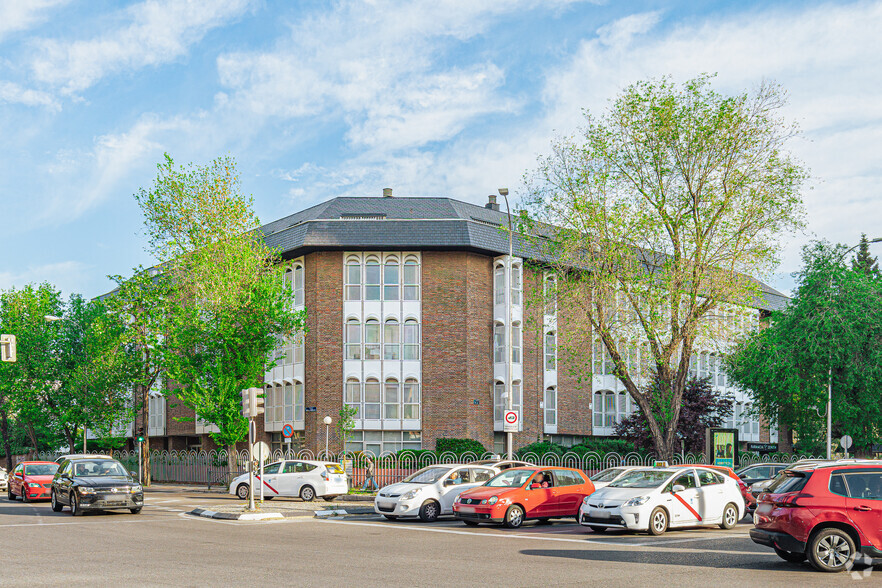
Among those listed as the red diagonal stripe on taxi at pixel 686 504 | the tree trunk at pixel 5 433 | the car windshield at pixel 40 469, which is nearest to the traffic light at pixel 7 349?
the car windshield at pixel 40 469

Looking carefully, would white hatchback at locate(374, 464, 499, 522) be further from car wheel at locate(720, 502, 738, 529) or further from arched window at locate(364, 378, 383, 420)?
arched window at locate(364, 378, 383, 420)

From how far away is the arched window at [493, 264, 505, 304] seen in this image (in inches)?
1763

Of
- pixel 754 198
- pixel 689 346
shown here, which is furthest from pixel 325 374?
pixel 754 198

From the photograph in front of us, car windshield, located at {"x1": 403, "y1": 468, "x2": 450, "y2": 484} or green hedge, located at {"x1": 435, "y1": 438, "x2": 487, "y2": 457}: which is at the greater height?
car windshield, located at {"x1": 403, "y1": 468, "x2": 450, "y2": 484}

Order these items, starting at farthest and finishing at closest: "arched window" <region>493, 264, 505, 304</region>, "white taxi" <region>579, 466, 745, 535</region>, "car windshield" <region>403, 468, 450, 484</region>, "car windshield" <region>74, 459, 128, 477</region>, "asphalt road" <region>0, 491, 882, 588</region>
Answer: "arched window" <region>493, 264, 505, 304</region> < "car windshield" <region>74, 459, 128, 477</region> < "car windshield" <region>403, 468, 450, 484</region> < "white taxi" <region>579, 466, 745, 535</region> < "asphalt road" <region>0, 491, 882, 588</region>

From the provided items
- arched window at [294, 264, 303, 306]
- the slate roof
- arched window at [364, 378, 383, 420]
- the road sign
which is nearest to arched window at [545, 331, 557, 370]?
the slate roof

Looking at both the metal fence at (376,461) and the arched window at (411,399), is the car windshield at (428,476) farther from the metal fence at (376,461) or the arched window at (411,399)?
the arched window at (411,399)

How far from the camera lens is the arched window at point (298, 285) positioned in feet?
148

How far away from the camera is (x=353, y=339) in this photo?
43.7 m

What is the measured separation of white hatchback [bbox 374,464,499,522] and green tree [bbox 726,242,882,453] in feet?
54.6

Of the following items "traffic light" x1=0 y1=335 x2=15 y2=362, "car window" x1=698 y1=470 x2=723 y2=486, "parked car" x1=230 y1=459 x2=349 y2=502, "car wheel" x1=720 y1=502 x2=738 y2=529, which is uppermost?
"traffic light" x1=0 y1=335 x2=15 y2=362

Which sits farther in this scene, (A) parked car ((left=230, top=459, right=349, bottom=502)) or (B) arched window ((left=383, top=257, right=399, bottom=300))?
(B) arched window ((left=383, top=257, right=399, bottom=300))

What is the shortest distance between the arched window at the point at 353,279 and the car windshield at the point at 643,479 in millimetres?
26042

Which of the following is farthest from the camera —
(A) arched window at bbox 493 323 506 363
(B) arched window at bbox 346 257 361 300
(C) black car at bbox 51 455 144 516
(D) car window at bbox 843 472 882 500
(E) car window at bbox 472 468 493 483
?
(A) arched window at bbox 493 323 506 363
